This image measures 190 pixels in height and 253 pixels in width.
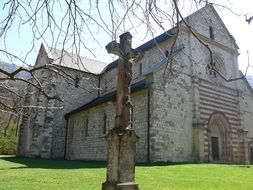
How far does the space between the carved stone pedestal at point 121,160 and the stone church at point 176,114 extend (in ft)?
29.1

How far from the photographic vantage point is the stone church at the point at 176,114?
19.0 metres

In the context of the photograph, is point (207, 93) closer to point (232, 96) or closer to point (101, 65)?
point (232, 96)

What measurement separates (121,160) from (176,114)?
13459 millimetres

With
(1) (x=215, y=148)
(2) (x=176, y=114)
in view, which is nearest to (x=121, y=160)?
(2) (x=176, y=114)

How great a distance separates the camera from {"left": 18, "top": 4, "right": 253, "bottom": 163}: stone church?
19047 millimetres

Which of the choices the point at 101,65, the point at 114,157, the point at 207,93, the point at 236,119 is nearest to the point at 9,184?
the point at 114,157

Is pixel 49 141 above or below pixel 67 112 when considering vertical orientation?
below

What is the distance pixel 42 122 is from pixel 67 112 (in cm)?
247

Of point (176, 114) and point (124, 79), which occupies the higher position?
point (176, 114)

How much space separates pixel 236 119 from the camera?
23.7m

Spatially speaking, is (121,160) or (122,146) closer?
(121,160)

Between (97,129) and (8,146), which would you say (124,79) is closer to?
(97,129)

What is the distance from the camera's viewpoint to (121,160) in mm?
6742

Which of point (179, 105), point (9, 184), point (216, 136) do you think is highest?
point (179, 105)
